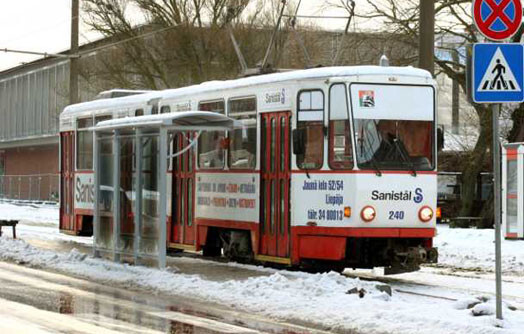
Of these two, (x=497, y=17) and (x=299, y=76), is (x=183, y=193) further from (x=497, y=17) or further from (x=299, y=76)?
(x=497, y=17)

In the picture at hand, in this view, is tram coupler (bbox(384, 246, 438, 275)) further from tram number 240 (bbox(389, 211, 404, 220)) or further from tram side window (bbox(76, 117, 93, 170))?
tram side window (bbox(76, 117, 93, 170))

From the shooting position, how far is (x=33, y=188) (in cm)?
6212

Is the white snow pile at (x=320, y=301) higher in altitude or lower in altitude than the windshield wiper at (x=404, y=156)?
lower

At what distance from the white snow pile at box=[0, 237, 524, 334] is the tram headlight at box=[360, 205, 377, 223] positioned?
52.1 inches

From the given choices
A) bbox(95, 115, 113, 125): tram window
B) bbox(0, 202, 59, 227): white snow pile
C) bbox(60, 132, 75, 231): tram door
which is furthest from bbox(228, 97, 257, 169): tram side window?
bbox(0, 202, 59, 227): white snow pile

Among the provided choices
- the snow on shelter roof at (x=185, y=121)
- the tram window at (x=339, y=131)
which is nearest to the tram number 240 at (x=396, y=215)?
the tram window at (x=339, y=131)

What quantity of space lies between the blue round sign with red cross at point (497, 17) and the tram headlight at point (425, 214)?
19.4 ft

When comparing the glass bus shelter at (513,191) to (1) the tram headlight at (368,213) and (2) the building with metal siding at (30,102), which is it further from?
(2) the building with metal siding at (30,102)

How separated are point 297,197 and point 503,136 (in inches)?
845

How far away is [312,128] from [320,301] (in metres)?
4.52

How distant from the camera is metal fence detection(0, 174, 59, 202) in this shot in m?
60.3

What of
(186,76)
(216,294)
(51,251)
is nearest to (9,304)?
(216,294)

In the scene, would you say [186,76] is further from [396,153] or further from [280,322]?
[280,322]

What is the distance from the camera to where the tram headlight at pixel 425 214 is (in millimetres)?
17578
